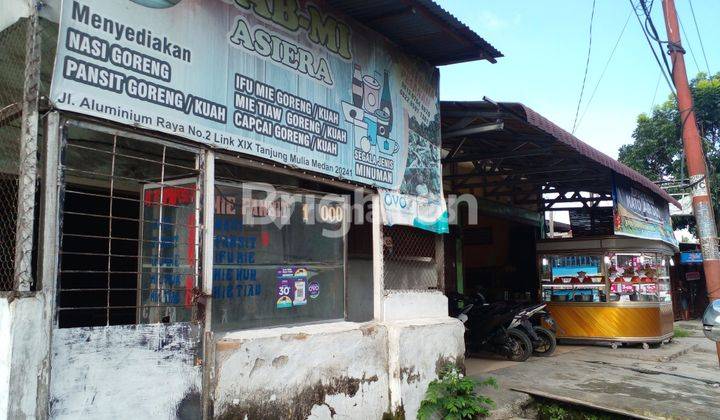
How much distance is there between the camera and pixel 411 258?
6.79 meters

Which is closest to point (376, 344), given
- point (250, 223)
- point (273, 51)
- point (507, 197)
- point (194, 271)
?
point (250, 223)

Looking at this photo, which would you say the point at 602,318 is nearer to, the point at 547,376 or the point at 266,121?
the point at 547,376

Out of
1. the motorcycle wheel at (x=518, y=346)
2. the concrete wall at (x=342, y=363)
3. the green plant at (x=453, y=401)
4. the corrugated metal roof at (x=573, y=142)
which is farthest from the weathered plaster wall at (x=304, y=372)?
the motorcycle wheel at (x=518, y=346)

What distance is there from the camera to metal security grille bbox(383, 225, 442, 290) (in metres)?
6.52

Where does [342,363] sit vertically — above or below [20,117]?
below

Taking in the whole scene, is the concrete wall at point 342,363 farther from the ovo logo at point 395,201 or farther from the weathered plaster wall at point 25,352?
the weathered plaster wall at point 25,352

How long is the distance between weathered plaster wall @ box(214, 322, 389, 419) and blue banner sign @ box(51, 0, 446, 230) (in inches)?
57.7

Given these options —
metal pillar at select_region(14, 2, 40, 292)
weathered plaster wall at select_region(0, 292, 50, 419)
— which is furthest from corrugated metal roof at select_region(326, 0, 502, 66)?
weathered plaster wall at select_region(0, 292, 50, 419)

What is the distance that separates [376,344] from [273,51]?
2.92m

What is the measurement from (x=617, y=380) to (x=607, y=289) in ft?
12.1

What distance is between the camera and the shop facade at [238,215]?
333 cm

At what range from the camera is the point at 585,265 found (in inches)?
457

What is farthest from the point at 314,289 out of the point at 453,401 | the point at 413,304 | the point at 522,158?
the point at 522,158

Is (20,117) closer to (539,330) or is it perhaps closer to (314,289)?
(314,289)
